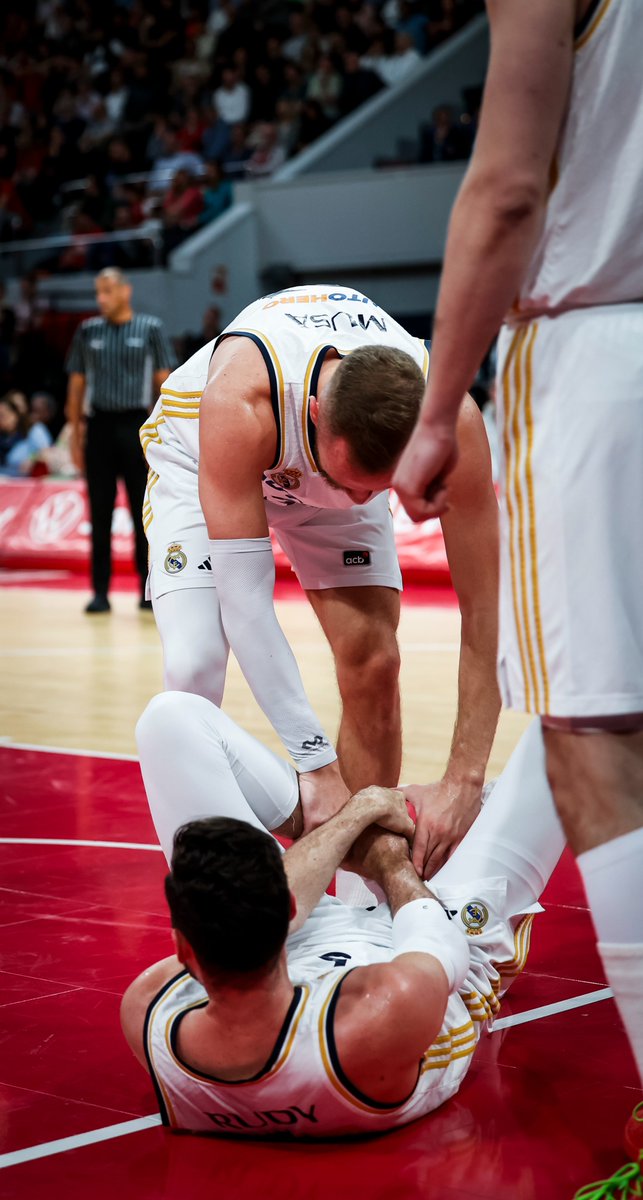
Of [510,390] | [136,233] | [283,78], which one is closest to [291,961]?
[510,390]

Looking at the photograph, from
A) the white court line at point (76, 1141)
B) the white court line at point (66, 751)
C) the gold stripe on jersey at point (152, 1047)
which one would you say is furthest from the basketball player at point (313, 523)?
the white court line at point (66, 751)

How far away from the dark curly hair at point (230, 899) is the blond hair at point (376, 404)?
92 cm

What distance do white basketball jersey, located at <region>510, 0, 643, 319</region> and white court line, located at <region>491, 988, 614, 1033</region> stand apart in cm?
149

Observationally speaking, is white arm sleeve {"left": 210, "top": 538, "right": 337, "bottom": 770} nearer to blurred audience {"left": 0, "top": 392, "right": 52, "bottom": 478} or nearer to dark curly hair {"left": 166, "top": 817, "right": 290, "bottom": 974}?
dark curly hair {"left": 166, "top": 817, "right": 290, "bottom": 974}

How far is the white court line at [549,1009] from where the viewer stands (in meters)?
2.85

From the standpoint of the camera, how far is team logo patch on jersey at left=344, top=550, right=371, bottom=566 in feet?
12.3

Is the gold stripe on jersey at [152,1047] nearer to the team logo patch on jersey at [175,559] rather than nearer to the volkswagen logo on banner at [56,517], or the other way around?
the team logo patch on jersey at [175,559]

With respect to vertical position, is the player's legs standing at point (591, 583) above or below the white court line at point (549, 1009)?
above

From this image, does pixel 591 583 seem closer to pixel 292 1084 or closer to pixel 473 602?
pixel 292 1084

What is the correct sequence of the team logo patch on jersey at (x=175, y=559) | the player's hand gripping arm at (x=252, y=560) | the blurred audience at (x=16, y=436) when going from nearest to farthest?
the player's hand gripping arm at (x=252, y=560), the team logo patch on jersey at (x=175, y=559), the blurred audience at (x=16, y=436)

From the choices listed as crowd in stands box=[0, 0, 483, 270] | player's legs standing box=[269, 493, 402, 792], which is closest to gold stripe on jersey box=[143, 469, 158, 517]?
player's legs standing box=[269, 493, 402, 792]

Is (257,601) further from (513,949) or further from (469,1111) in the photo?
(469,1111)

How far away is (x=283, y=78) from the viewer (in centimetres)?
1772

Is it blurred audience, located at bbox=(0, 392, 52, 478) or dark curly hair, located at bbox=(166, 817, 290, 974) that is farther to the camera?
blurred audience, located at bbox=(0, 392, 52, 478)
